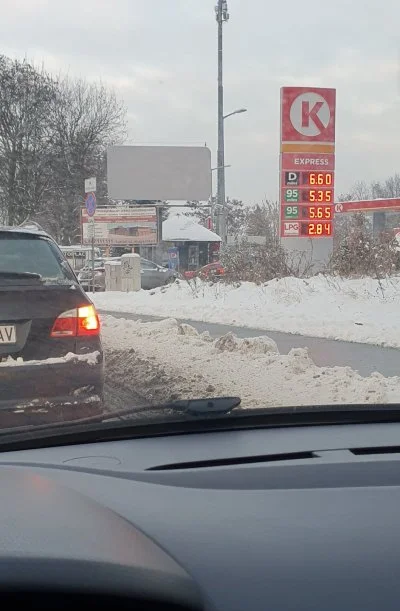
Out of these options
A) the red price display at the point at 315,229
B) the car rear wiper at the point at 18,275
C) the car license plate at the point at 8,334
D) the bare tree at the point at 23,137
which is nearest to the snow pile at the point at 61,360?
the car license plate at the point at 8,334

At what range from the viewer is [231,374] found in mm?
8312

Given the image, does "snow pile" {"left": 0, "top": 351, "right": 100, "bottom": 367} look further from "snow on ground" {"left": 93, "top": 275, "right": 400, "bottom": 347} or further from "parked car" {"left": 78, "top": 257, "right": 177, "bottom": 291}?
"parked car" {"left": 78, "top": 257, "right": 177, "bottom": 291}

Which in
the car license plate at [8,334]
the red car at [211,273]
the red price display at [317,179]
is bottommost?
the car license plate at [8,334]

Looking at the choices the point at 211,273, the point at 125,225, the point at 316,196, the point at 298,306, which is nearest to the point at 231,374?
the point at 298,306

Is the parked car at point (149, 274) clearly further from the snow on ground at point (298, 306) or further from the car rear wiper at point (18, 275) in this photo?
the car rear wiper at point (18, 275)

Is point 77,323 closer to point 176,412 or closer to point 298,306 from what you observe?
point 176,412

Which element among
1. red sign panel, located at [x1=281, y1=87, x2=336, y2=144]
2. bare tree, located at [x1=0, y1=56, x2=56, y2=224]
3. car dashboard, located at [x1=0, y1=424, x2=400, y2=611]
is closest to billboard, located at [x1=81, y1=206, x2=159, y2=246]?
bare tree, located at [x1=0, y1=56, x2=56, y2=224]

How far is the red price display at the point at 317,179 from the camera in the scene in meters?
19.7

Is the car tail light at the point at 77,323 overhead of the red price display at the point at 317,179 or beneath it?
beneath

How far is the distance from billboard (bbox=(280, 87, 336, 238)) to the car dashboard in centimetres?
1713

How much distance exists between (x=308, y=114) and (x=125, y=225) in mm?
19883

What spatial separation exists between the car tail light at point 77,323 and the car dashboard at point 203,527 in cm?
235

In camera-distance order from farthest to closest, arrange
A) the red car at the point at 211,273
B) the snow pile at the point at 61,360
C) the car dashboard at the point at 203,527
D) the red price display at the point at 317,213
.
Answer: the red car at the point at 211,273, the red price display at the point at 317,213, the snow pile at the point at 61,360, the car dashboard at the point at 203,527

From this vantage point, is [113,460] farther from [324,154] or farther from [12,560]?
[324,154]
